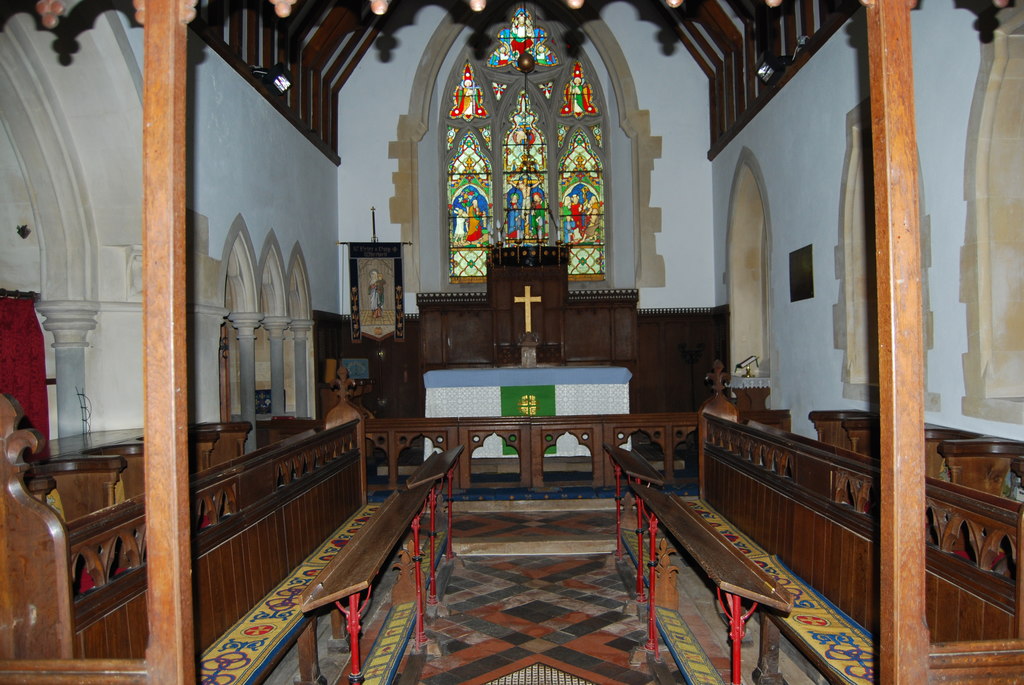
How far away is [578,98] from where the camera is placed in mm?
11062

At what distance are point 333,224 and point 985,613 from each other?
9026 millimetres

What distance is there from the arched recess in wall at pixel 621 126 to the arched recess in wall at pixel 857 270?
13.9 feet

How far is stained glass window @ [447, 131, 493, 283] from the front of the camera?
11.0 metres

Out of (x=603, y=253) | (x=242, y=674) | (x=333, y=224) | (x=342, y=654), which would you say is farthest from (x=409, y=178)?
(x=242, y=674)

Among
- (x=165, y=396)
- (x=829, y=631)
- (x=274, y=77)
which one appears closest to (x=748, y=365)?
(x=274, y=77)

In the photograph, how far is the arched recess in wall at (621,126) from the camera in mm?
10227

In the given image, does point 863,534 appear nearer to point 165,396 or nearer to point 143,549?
point 165,396

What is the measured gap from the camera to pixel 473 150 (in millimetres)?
11047

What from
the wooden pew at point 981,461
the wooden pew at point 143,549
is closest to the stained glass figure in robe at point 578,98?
the wooden pew at point 143,549

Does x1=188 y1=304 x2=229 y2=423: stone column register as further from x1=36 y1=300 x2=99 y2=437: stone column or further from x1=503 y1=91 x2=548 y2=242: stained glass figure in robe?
x1=503 y1=91 x2=548 y2=242: stained glass figure in robe

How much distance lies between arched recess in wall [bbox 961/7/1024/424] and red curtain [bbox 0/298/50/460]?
6191mm

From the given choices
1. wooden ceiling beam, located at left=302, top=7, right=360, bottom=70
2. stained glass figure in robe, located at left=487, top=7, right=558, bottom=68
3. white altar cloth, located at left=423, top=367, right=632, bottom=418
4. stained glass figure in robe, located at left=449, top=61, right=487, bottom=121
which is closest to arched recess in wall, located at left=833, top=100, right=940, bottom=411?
white altar cloth, located at left=423, top=367, right=632, bottom=418

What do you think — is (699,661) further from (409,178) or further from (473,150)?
(473,150)

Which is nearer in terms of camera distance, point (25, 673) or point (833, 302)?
point (25, 673)
